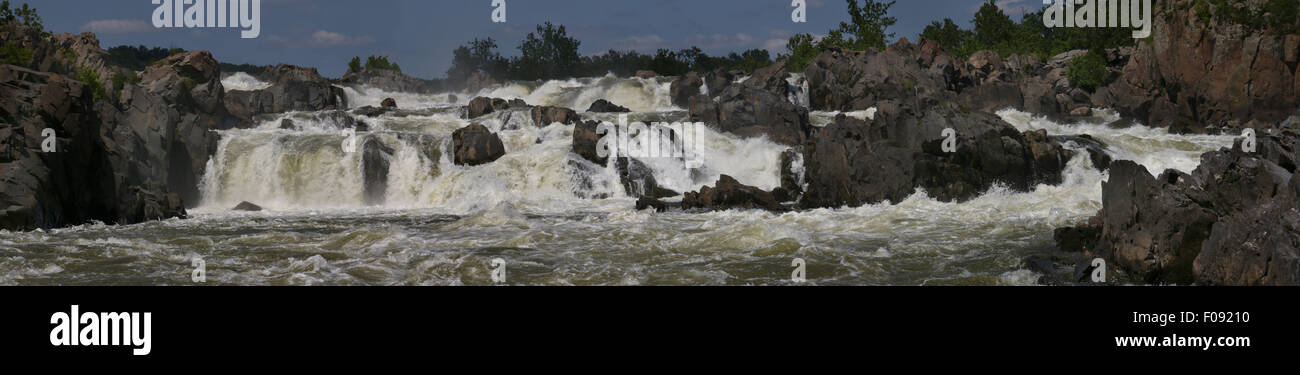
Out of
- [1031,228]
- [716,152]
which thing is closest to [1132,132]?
[716,152]

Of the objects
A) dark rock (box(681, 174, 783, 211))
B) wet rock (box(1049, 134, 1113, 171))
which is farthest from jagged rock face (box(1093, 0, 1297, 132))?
dark rock (box(681, 174, 783, 211))

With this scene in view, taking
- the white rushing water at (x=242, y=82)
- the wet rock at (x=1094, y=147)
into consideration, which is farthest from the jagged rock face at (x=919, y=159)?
the white rushing water at (x=242, y=82)

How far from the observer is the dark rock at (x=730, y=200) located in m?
28.5

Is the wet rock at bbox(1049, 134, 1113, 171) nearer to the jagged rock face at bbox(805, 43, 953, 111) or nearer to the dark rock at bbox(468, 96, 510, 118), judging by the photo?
the jagged rock face at bbox(805, 43, 953, 111)

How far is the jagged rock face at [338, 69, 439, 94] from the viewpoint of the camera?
77.6m

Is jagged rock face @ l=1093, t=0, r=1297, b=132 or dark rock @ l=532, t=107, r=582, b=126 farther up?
jagged rock face @ l=1093, t=0, r=1297, b=132

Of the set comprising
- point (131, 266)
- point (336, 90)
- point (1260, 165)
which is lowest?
point (131, 266)

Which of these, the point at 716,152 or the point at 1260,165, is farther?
the point at 716,152

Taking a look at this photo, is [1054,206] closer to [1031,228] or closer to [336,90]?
[1031,228]

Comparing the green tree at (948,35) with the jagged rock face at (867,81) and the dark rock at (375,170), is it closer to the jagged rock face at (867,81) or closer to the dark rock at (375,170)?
the jagged rock face at (867,81)

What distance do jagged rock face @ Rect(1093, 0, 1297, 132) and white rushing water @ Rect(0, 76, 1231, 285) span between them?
13.3 feet

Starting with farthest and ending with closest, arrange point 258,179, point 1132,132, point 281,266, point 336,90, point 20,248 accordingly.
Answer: point 336,90 < point 1132,132 < point 258,179 < point 20,248 < point 281,266
